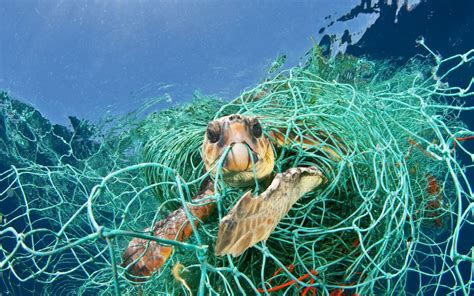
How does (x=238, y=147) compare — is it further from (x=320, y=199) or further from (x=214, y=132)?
(x=320, y=199)

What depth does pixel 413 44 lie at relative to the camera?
177 inches

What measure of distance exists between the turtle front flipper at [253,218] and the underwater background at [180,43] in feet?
10.6

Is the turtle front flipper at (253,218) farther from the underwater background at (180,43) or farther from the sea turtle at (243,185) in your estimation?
the underwater background at (180,43)

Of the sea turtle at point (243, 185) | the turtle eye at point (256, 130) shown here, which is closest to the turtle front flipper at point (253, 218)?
the sea turtle at point (243, 185)

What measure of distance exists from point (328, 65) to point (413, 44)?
1835mm

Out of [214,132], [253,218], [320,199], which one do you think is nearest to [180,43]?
[214,132]

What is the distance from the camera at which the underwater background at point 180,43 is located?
4.17 m

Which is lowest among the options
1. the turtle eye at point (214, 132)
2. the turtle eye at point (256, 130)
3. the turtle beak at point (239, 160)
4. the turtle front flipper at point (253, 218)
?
the turtle front flipper at point (253, 218)

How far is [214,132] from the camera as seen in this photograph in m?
1.24

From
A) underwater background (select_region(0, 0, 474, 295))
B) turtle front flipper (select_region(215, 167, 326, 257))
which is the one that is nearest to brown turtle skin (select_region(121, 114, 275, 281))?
turtle front flipper (select_region(215, 167, 326, 257))

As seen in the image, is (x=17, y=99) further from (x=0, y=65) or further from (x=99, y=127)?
(x=99, y=127)

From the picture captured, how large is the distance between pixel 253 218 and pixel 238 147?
385mm

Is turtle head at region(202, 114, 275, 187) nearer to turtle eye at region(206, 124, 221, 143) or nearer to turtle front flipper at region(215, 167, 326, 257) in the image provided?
turtle eye at region(206, 124, 221, 143)

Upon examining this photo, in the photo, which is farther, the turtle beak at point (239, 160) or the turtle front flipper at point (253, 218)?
the turtle beak at point (239, 160)
